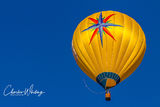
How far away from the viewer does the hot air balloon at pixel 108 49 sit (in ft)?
127

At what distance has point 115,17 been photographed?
40.5 meters

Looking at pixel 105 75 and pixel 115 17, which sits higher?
pixel 115 17

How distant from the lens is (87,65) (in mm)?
39531

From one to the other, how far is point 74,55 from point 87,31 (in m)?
2.49

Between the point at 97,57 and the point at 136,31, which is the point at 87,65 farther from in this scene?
A: the point at 136,31

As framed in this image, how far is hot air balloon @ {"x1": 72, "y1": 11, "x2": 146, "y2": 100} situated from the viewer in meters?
38.7

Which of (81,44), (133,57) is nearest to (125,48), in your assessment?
(133,57)

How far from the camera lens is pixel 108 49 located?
1524 inches

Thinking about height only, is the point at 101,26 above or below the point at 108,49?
above

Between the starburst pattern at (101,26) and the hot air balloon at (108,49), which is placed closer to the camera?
the hot air balloon at (108,49)

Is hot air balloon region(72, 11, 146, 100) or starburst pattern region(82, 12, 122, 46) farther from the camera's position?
starburst pattern region(82, 12, 122, 46)

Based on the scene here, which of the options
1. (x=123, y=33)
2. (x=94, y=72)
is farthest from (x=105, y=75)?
(x=123, y=33)

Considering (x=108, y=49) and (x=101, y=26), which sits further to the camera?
(x=101, y=26)

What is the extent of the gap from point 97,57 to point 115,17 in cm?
380
